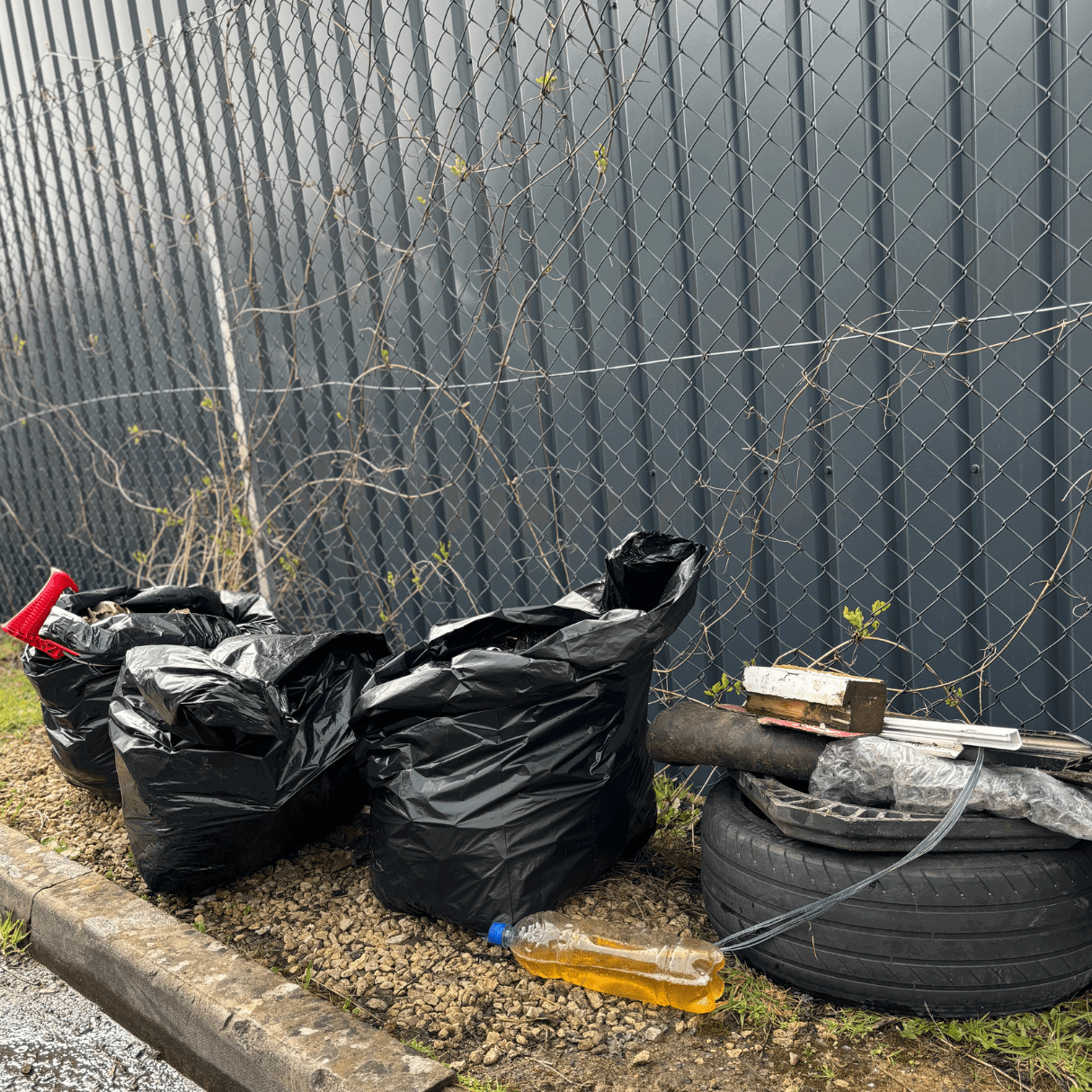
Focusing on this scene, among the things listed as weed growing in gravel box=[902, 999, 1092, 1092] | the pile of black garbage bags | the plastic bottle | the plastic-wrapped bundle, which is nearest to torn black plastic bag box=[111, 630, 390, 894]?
the pile of black garbage bags

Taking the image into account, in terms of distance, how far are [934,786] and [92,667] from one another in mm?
2325

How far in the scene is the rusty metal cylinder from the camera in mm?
1970

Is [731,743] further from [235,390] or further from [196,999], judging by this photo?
[235,390]

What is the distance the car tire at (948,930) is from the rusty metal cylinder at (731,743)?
0.21 metres

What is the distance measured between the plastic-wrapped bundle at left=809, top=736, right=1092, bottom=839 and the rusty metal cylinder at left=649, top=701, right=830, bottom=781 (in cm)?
7

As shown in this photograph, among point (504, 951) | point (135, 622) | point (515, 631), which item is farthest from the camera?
point (135, 622)

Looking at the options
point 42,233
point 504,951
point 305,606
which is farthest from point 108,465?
point 504,951

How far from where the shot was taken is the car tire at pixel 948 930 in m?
1.67

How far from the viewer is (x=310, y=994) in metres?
1.95

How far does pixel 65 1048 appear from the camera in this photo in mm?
2041

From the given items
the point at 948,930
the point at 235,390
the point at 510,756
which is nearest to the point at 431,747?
the point at 510,756

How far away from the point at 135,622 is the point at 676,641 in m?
1.67

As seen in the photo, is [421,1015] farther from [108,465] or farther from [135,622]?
[108,465]

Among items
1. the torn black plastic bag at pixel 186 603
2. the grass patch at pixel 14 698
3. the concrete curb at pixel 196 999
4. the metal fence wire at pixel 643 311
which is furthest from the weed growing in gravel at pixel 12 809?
the metal fence wire at pixel 643 311
